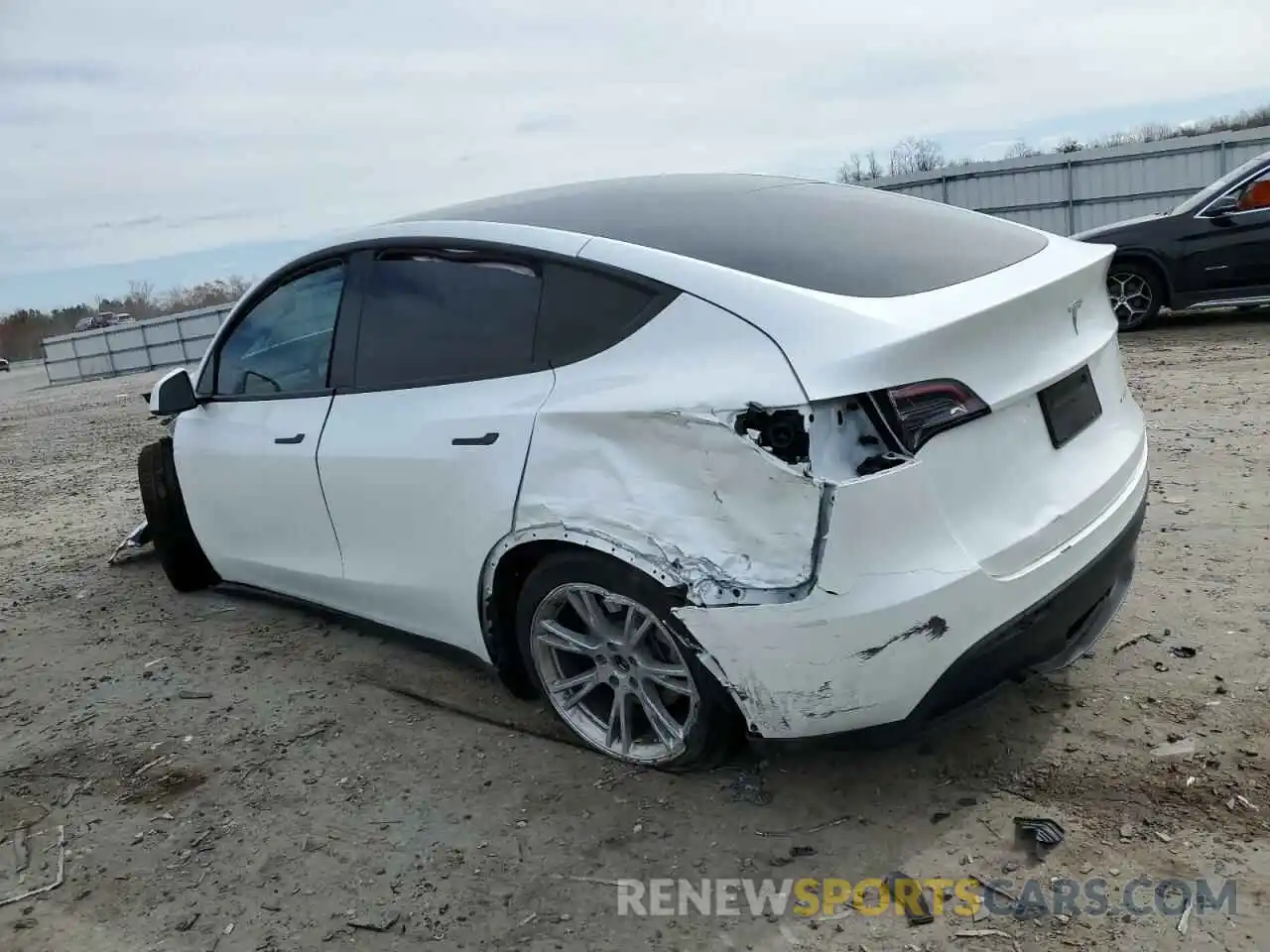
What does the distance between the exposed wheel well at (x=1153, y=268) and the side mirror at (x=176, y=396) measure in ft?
27.9

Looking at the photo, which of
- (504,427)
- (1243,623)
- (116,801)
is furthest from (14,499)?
(1243,623)

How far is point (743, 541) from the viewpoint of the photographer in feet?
8.02

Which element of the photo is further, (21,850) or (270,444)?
(270,444)

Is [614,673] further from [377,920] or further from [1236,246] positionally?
[1236,246]

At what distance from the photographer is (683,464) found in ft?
8.33

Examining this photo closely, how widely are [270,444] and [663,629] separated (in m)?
2.02

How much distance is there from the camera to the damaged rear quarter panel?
7.85ft

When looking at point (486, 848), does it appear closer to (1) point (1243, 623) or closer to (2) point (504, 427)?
(2) point (504, 427)

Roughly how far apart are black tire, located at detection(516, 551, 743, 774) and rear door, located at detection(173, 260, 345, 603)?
3.53 ft

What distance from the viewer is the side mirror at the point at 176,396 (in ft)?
14.3

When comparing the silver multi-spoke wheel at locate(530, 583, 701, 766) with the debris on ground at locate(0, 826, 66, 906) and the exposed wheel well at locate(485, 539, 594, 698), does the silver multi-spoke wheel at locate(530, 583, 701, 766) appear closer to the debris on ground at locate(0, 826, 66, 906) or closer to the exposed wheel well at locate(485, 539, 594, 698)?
the exposed wheel well at locate(485, 539, 594, 698)

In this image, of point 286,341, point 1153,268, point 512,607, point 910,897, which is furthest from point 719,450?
point 1153,268

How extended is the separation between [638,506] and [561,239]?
3.03 feet

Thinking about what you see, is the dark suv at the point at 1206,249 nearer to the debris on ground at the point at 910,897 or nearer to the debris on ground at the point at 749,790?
the debris on ground at the point at 749,790
